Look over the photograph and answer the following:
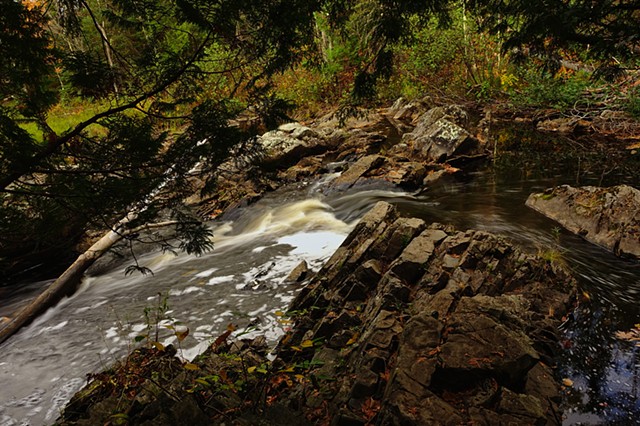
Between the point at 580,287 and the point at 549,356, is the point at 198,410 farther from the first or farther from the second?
the point at 580,287

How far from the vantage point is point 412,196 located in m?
10.0

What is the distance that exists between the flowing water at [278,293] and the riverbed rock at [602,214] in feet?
0.82

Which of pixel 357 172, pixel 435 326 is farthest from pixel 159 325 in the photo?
pixel 357 172

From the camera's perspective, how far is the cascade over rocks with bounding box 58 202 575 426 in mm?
2766

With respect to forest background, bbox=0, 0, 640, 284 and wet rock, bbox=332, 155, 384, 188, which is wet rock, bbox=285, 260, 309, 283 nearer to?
forest background, bbox=0, 0, 640, 284

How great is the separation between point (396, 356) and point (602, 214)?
5.76 meters

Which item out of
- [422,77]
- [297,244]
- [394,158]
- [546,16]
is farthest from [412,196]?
[422,77]

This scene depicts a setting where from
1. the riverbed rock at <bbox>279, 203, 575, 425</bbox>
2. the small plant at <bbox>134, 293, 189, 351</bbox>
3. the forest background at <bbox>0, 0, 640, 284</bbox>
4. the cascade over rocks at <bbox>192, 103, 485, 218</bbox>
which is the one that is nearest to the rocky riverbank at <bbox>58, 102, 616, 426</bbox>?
the riverbed rock at <bbox>279, 203, 575, 425</bbox>

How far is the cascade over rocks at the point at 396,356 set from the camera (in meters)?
2.77


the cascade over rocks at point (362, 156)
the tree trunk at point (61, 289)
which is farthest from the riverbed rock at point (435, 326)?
the cascade over rocks at point (362, 156)

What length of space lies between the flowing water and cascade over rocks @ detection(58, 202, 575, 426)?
0.47 metres

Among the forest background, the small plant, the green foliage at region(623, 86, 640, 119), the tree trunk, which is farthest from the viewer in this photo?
the green foliage at region(623, 86, 640, 119)

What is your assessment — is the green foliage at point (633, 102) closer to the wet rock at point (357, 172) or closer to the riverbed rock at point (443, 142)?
the riverbed rock at point (443, 142)

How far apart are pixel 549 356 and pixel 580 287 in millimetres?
1739
